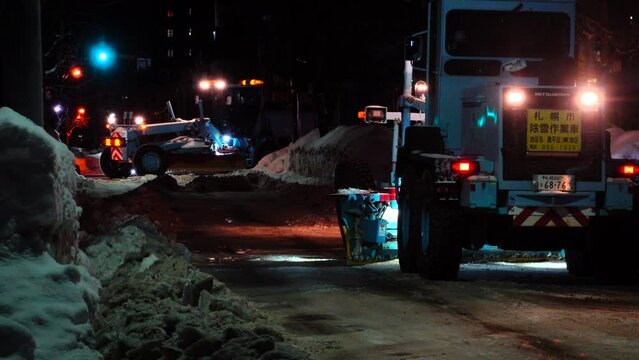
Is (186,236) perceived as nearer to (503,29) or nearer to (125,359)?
(503,29)

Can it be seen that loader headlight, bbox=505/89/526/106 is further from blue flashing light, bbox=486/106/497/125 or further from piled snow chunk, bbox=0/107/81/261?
piled snow chunk, bbox=0/107/81/261

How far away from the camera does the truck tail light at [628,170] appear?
42.5 ft

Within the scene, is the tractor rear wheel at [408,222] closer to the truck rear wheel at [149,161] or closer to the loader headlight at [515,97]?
the loader headlight at [515,97]

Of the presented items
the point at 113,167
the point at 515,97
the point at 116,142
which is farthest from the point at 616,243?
the point at 113,167

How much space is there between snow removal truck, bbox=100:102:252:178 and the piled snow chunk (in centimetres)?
3473

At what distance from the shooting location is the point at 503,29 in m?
14.3

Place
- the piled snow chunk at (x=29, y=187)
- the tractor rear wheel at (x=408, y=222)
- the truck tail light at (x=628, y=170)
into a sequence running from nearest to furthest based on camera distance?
the piled snow chunk at (x=29, y=187)
the truck tail light at (x=628, y=170)
the tractor rear wheel at (x=408, y=222)

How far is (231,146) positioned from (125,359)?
131 feet

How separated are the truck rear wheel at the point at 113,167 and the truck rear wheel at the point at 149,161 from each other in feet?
→ 2.32

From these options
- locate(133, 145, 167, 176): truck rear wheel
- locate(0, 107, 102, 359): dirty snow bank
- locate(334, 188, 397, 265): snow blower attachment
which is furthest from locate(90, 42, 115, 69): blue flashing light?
locate(0, 107, 102, 359): dirty snow bank

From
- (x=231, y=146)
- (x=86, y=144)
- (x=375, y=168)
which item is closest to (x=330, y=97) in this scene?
(x=231, y=146)

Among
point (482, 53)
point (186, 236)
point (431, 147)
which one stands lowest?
point (186, 236)

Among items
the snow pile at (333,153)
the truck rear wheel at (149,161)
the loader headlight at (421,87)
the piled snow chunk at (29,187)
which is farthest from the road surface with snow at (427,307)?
the truck rear wheel at (149,161)

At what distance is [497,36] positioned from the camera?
1430 centimetres
